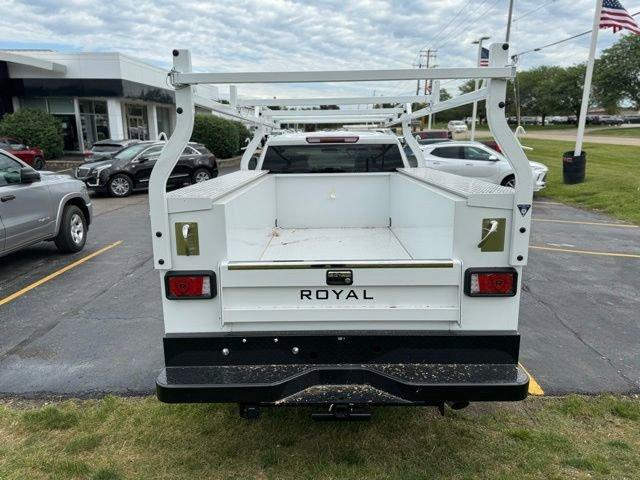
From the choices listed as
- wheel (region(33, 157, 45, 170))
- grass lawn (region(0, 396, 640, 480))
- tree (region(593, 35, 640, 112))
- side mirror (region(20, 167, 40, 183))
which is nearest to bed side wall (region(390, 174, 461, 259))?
grass lawn (region(0, 396, 640, 480))

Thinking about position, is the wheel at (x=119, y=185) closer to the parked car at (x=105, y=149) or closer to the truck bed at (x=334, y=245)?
the parked car at (x=105, y=149)

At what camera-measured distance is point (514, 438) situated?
10.9 feet

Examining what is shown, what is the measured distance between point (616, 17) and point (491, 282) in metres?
14.8

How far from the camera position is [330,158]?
5.56 meters

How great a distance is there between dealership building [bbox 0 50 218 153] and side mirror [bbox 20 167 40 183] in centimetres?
1992

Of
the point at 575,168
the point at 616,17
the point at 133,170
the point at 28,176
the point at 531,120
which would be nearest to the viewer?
the point at 28,176

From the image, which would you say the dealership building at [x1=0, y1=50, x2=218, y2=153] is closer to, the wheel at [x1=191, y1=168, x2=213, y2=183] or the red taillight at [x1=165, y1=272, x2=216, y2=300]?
the wheel at [x1=191, y1=168, x2=213, y2=183]

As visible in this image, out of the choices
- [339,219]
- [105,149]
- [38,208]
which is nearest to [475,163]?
Result: [339,219]

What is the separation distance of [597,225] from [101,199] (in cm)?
1338

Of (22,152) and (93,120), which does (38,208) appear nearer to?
(22,152)

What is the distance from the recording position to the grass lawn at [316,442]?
302cm

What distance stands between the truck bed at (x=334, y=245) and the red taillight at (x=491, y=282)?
3.18 feet

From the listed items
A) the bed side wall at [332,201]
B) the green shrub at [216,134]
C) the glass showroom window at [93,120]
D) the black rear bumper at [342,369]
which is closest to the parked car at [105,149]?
the green shrub at [216,134]

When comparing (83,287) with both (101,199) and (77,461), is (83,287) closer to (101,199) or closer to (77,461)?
(77,461)
